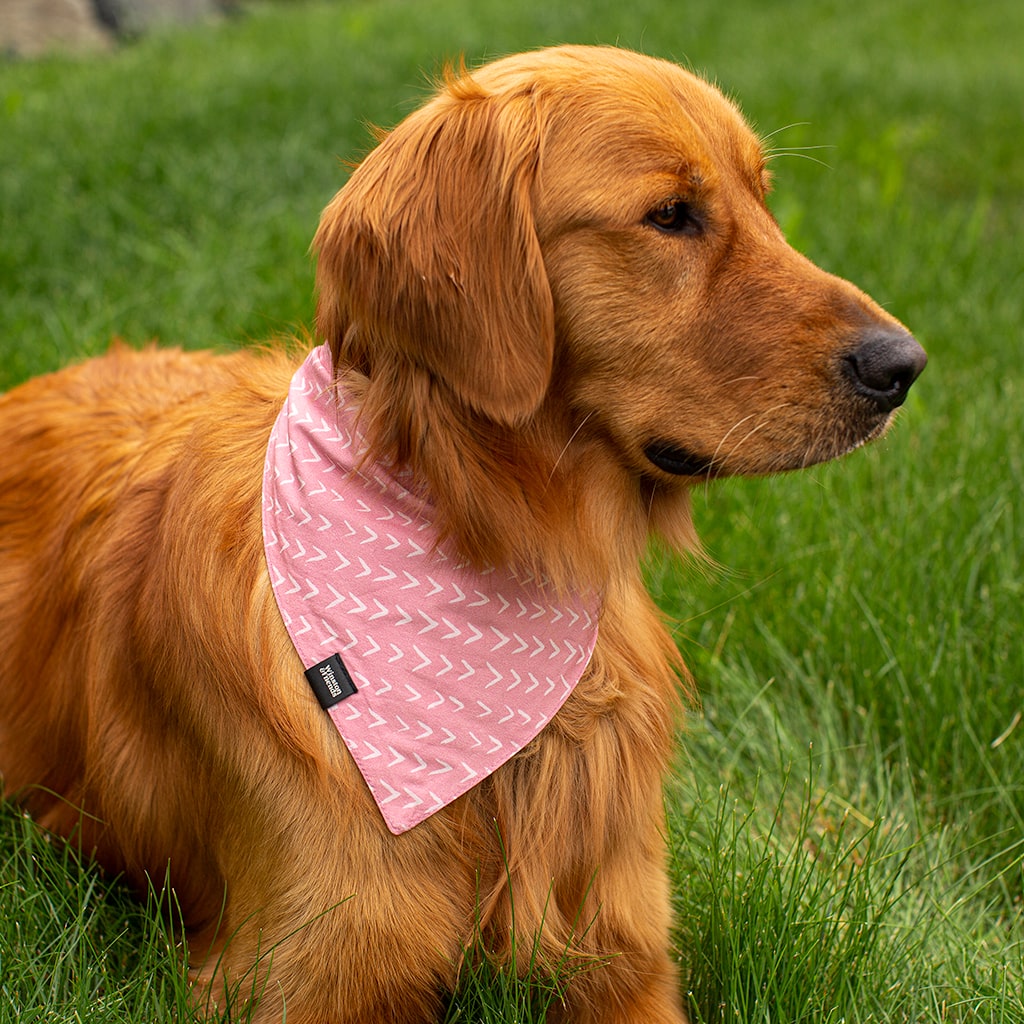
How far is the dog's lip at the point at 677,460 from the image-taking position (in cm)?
208

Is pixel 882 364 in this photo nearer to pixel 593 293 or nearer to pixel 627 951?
pixel 593 293

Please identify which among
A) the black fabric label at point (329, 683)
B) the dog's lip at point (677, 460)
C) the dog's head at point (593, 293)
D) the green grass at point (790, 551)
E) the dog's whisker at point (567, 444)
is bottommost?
the green grass at point (790, 551)

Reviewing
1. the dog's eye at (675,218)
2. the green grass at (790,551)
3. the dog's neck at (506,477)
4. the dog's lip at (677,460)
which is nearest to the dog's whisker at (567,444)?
the dog's neck at (506,477)

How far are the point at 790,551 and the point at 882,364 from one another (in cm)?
153

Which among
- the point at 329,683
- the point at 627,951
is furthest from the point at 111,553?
the point at 627,951

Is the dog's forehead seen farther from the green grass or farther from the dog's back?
the dog's back

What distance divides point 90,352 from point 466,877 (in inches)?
110

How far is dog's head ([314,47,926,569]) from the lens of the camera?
193 cm

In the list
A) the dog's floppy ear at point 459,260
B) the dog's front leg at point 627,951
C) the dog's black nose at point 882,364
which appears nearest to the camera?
the dog's floppy ear at point 459,260

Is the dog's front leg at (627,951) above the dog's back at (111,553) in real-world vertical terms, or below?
below

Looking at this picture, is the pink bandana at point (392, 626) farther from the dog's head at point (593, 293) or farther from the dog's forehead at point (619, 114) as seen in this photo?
the dog's forehead at point (619, 114)

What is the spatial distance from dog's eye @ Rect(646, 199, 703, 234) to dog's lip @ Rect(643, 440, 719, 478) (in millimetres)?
346

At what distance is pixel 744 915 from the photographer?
2330 mm

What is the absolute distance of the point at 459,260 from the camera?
6.32 ft
